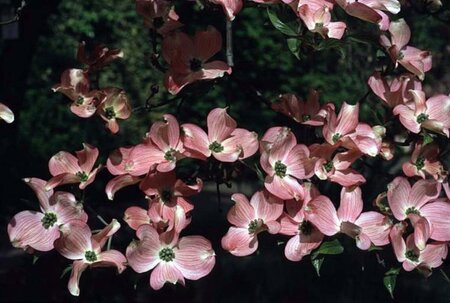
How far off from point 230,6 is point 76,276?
0.46 m

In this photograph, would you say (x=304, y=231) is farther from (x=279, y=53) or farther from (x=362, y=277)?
(x=279, y=53)

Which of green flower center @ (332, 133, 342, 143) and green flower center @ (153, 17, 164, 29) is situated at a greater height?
green flower center @ (153, 17, 164, 29)

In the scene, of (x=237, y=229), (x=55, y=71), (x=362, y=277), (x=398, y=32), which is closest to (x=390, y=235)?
(x=237, y=229)

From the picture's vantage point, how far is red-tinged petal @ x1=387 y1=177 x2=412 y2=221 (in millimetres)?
1417

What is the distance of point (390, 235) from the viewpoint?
1.40 metres

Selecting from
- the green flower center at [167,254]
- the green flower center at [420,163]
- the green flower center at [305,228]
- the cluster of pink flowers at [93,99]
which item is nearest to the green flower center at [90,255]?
the green flower center at [167,254]

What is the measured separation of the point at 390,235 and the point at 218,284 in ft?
4.08

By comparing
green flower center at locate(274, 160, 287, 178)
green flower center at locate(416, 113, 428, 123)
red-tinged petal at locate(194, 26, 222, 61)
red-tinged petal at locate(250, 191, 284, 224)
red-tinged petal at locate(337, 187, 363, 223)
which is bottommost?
red-tinged petal at locate(337, 187, 363, 223)

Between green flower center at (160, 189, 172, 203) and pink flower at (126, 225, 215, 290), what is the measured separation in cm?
5

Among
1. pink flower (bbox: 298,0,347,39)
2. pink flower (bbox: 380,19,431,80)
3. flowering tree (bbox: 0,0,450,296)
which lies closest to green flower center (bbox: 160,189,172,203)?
flowering tree (bbox: 0,0,450,296)

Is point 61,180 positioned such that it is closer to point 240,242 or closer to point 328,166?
point 240,242

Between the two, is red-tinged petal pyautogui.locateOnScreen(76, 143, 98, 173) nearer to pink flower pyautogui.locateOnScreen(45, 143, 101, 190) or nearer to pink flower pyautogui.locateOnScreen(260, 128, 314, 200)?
pink flower pyautogui.locateOnScreen(45, 143, 101, 190)

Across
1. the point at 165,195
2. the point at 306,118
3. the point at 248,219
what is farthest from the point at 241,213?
the point at 306,118

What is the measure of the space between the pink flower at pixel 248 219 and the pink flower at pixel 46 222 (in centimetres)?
23
